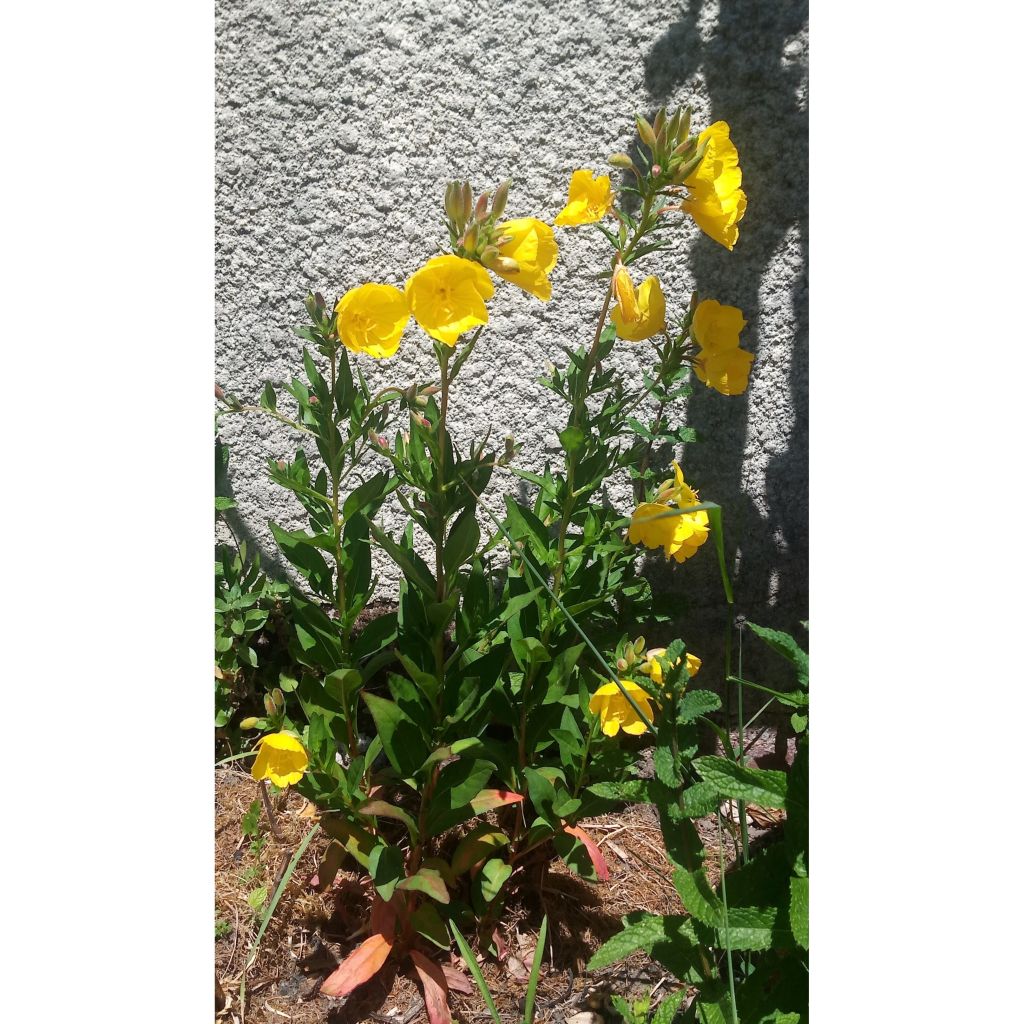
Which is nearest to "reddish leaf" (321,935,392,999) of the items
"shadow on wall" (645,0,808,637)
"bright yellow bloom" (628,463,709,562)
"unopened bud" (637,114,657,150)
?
"bright yellow bloom" (628,463,709,562)

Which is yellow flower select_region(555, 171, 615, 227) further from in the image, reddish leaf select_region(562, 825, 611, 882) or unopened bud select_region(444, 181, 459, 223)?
reddish leaf select_region(562, 825, 611, 882)

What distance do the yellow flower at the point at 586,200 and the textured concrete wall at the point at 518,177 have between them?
380 millimetres

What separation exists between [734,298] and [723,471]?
357mm

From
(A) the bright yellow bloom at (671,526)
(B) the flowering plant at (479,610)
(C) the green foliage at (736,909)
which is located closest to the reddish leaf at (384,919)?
(B) the flowering plant at (479,610)

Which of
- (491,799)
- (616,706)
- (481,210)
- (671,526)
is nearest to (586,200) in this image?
(481,210)

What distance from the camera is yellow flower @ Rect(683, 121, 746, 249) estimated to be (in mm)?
1232

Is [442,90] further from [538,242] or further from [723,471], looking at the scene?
[723,471]

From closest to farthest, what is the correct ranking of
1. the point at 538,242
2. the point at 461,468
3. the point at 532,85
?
the point at 538,242
the point at 461,468
the point at 532,85

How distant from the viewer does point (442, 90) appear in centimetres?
164

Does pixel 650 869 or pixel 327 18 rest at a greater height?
pixel 327 18

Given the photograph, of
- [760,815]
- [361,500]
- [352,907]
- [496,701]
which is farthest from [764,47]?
[352,907]

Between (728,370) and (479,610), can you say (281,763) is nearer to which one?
(479,610)

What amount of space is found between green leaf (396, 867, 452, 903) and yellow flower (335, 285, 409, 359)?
2.58 ft

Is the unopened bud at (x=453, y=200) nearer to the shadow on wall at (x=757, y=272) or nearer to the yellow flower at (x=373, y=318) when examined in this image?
the yellow flower at (x=373, y=318)
